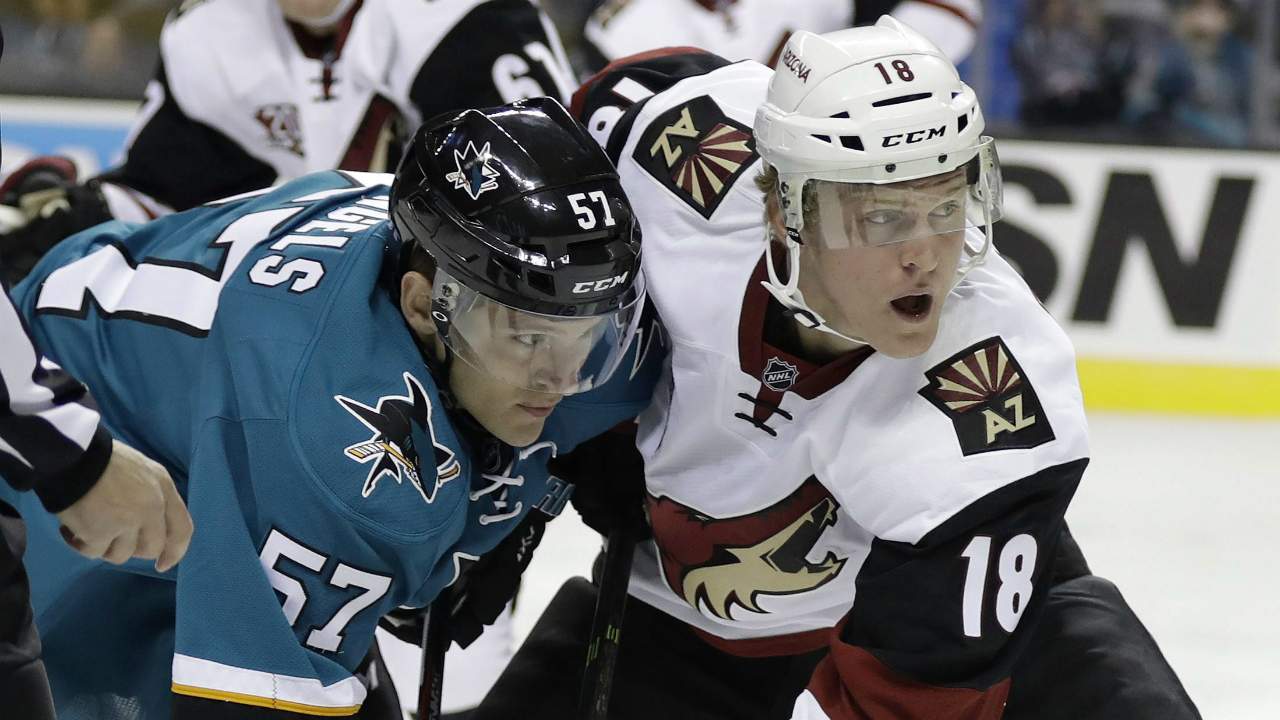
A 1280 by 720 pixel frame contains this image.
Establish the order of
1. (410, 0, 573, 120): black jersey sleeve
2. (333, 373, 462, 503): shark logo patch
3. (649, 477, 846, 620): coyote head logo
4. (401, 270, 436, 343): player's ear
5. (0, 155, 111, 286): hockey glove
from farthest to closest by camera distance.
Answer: (410, 0, 573, 120): black jersey sleeve < (0, 155, 111, 286): hockey glove < (649, 477, 846, 620): coyote head logo < (401, 270, 436, 343): player's ear < (333, 373, 462, 503): shark logo patch

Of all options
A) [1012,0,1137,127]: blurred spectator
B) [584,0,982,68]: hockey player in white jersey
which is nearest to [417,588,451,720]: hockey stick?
[584,0,982,68]: hockey player in white jersey

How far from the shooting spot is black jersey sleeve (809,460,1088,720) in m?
1.58

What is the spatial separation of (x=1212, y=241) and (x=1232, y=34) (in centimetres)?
82

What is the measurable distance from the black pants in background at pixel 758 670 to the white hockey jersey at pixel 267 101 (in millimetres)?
961

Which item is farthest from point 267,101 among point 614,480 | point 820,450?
point 820,450

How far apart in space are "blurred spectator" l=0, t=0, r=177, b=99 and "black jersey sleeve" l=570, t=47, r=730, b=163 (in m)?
3.32

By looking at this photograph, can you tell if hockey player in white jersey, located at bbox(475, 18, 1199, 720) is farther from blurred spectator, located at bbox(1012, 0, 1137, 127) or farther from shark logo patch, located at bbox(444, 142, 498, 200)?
blurred spectator, located at bbox(1012, 0, 1137, 127)

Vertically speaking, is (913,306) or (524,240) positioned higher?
(524,240)

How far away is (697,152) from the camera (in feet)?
6.23

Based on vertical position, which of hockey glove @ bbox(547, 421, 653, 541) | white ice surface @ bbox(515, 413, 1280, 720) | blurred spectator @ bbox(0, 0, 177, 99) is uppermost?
hockey glove @ bbox(547, 421, 653, 541)

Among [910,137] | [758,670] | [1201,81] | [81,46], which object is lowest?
[1201,81]

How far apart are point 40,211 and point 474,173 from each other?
1.14 meters

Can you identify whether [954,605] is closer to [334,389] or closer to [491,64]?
[334,389]

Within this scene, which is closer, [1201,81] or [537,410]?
[537,410]
